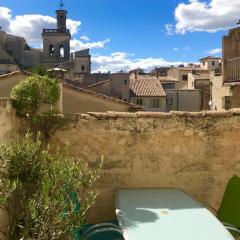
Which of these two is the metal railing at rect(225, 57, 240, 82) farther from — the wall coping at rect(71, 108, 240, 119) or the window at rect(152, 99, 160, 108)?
the window at rect(152, 99, 160, 108)

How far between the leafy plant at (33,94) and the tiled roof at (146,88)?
37244 millimetres

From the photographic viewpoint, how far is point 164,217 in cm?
473

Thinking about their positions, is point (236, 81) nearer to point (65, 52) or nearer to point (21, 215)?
point (21, 215)

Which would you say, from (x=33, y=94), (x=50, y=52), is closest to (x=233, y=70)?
(x=33, y=94)

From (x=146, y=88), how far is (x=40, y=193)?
40240mm

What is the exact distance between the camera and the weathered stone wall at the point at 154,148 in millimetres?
5922

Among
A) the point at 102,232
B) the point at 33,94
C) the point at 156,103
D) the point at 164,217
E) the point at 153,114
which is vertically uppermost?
the point at 156,103

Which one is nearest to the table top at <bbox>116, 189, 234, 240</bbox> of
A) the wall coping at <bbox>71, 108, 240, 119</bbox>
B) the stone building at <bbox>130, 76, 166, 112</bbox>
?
the wall coping at <bbox>71, 108, 240, 119</bbox>

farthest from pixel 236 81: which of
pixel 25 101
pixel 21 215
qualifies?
pixel 21 215

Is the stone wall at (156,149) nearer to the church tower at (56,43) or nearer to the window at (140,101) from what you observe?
the window at (140,101)

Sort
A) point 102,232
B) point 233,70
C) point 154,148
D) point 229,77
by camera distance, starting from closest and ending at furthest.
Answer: point 102,232 < point 154,148 < point 233,70 < point 229,77

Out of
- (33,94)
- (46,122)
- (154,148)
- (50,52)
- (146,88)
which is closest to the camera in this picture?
(33,94)

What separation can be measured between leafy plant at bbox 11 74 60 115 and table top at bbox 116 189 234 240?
156cm

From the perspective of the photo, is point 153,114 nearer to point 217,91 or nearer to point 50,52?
point 217,91
